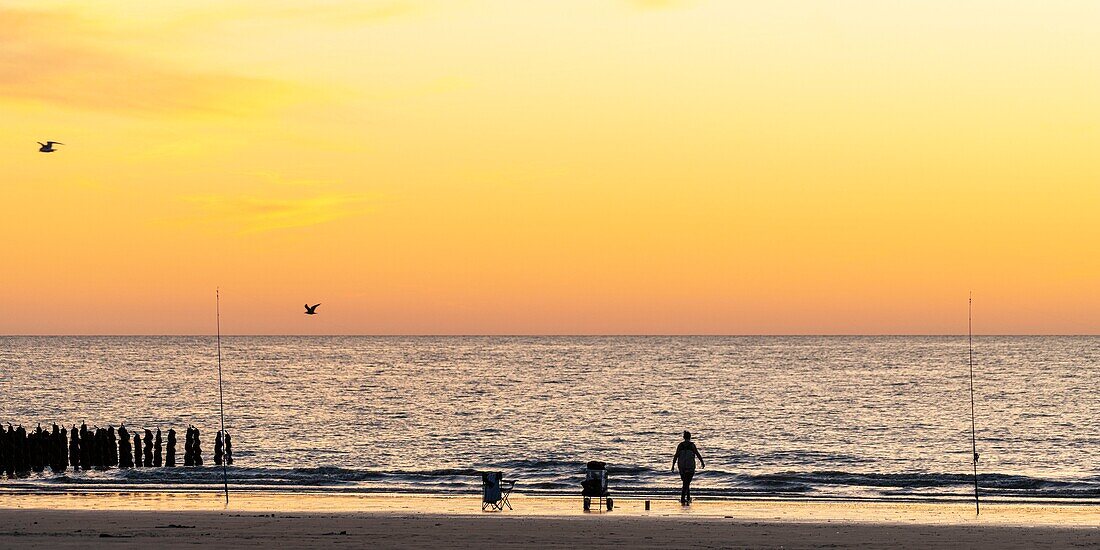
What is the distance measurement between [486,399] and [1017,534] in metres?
62.7

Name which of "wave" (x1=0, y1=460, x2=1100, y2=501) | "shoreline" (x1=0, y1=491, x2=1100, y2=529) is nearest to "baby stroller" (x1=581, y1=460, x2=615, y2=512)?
"shoreline" (x1=0, y1=491, x2=1100, y2=529)

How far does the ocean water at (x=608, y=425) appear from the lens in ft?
116

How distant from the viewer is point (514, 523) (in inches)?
907

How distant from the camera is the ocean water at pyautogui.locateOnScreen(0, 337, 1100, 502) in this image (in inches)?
1398

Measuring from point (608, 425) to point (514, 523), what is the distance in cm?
3914

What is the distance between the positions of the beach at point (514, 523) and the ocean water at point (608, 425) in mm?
3684

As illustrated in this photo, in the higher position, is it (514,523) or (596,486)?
(596,486)

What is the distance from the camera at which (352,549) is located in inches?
771

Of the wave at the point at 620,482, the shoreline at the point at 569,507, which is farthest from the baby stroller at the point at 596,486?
the wave at the point at 620,482

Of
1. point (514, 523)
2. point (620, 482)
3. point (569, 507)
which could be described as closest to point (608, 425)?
point (620, 482)

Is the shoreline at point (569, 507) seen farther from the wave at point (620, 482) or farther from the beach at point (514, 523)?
the wave at point (620, 482)

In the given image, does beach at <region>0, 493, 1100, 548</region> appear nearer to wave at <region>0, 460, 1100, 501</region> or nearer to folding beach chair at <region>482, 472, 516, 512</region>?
folding beach chair at <region>482, 472, 516, 512</region>

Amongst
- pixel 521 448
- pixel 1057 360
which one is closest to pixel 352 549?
pixel 521 448

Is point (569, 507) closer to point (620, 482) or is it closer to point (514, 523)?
point (514, 523)
